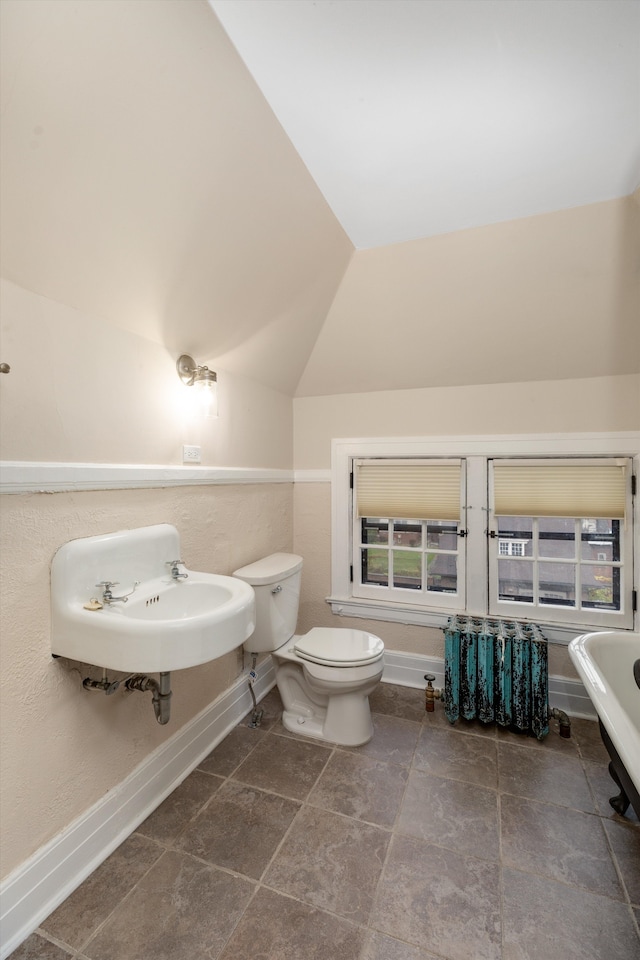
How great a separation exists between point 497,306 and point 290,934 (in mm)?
2498

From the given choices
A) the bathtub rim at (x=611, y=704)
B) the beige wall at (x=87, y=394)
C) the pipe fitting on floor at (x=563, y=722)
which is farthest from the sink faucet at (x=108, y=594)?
the pipe fitting on floor at (x=563, y=722)

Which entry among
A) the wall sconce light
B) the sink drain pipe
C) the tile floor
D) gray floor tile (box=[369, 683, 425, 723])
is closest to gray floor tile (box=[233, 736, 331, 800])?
the tile floor

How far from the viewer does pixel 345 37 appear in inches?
44.6

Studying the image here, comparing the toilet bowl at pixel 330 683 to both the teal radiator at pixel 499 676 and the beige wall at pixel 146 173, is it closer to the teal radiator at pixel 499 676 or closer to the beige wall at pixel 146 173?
the teal radiator at pixel 499 676

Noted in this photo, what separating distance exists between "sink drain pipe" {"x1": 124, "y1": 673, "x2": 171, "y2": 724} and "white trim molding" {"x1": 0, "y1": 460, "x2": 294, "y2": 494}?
69 cm

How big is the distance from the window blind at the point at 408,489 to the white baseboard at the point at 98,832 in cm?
139

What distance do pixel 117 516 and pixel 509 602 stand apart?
2.13 metres

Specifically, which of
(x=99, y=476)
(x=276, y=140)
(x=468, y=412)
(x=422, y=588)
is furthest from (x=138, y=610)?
(x=468, y=412)

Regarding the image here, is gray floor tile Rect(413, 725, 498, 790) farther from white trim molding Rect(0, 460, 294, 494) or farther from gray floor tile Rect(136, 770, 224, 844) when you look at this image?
white trim molding Rect(0, 460, 294, 494)

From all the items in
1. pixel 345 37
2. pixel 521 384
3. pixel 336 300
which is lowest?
pixel 521 384

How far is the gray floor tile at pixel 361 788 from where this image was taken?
5.61ft

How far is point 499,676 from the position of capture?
7.35 feet

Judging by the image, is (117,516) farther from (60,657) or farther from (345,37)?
(345,37)

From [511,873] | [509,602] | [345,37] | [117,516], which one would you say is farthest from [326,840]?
[345,37]
